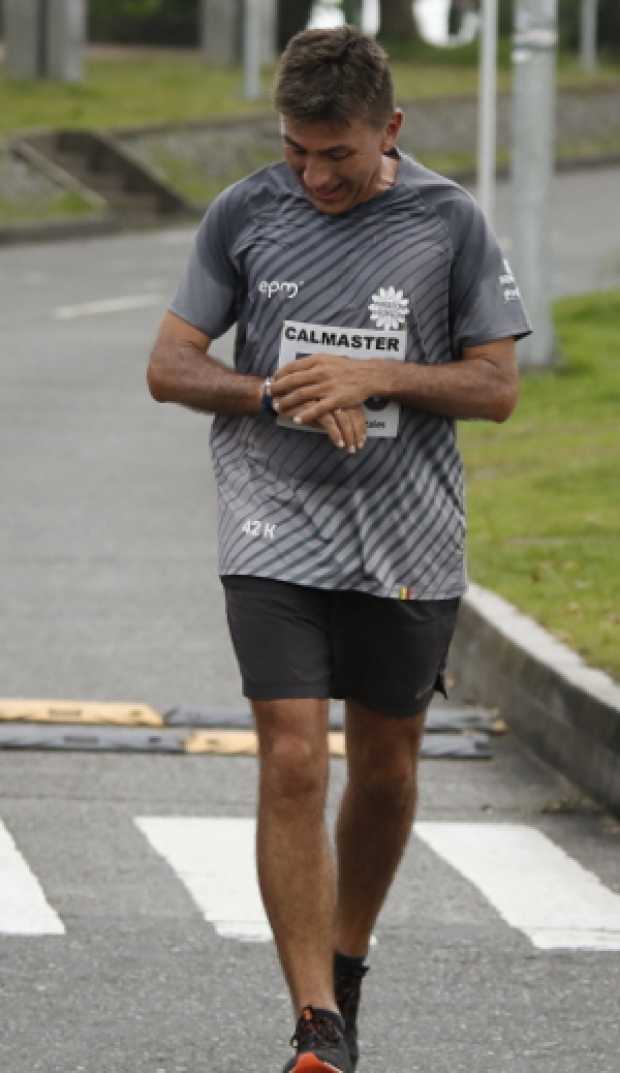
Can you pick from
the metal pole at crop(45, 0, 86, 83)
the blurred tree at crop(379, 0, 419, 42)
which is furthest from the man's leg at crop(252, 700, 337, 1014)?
the blurred tree at crop(379, 0, 419, 42)

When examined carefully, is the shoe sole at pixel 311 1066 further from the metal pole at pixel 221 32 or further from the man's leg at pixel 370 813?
the metal pole at pixel 221 32

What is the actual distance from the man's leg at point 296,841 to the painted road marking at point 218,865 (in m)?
1.21

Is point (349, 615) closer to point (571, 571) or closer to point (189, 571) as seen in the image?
point (571, 571)

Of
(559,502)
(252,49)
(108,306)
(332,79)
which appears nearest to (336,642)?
(332,79)

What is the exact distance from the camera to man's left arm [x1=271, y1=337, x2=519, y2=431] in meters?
4.87

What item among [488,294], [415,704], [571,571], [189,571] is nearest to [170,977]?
[415,704]

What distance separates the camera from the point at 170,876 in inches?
264

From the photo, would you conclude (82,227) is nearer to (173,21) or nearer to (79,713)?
(79,713)

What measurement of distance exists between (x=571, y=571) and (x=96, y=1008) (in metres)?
5.28

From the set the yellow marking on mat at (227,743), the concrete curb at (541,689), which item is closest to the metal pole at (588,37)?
the concrete curb at (541,689)

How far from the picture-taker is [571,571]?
415 inches

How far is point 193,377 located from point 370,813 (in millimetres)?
918

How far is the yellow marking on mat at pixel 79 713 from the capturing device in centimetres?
870

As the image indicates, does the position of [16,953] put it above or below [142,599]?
above
